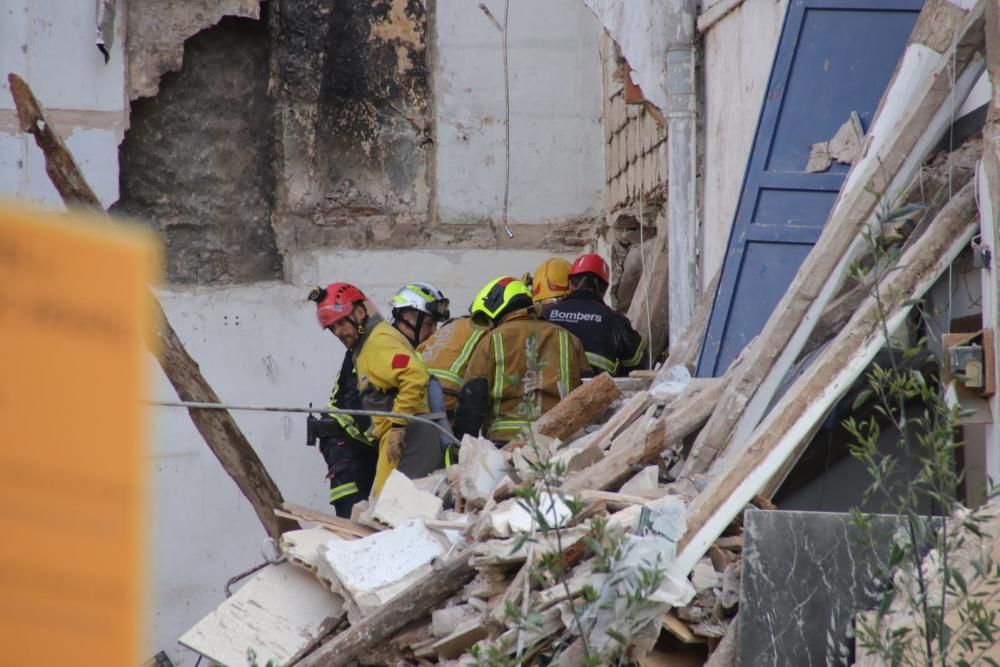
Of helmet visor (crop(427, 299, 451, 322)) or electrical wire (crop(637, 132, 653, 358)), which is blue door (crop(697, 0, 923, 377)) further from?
helmet visor (crop(427, 299, 451, 322))

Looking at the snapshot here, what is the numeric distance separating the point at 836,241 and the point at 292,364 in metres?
6.59

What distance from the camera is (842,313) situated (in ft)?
18.1

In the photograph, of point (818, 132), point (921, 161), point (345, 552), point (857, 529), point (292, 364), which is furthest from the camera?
point (292, 364)

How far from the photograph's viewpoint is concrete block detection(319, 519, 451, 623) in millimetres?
5469

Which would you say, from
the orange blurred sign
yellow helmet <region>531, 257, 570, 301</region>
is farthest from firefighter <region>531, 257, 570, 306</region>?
the orange blurred sign

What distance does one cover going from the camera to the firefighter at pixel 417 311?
344 inches

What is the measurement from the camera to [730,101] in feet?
25.8

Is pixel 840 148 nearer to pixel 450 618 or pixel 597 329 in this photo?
pixel 597 329

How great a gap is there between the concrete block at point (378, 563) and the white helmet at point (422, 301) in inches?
121

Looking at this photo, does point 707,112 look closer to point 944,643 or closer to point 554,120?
point 554,120

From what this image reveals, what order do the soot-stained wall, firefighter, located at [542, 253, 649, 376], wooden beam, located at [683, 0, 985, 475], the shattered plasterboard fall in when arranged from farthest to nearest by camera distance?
the soot-stained wall, firefighter, located at [542, 253, 649, 376], the shattered plasterboard, wooden beam, located at [683, 0, 985, 475]

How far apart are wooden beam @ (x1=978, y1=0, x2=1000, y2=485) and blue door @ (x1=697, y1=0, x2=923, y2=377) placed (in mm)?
1888

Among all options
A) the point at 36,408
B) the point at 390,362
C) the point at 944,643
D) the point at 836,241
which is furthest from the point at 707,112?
the point at 36,408

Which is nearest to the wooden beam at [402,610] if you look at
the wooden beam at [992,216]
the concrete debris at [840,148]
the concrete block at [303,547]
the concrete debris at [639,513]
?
the concrete debris at [639,513]
